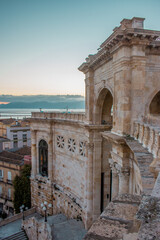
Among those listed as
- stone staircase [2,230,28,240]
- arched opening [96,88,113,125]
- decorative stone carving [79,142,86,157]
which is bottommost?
stone staircase [2,230,28,240]

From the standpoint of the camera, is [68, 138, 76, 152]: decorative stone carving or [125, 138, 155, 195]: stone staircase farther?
[68, 138, 76, 152]: decorative stone carving

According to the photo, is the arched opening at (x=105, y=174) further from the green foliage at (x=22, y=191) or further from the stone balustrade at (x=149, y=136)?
the green foliage at (x=22, y=191)

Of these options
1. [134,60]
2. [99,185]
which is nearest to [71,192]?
[99,185]

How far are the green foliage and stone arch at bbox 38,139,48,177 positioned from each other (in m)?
3.19

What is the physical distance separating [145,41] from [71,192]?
15.5 meters

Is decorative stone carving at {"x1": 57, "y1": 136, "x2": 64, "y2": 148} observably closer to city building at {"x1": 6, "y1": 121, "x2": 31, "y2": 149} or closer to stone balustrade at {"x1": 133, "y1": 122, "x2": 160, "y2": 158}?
stone balustrade at {"x1": 133, "y1": 122, "x2": 160, "y2": 158}

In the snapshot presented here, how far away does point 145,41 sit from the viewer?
8.40m

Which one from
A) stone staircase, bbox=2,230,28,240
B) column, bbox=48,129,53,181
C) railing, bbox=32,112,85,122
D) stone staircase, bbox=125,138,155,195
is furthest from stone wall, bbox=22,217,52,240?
stone staircase, bbox=125,138,155,195

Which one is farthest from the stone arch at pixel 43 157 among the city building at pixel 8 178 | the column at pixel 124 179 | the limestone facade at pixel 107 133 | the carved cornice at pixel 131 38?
the carved cornice at pixel 131 38

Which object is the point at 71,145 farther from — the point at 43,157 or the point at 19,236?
the point at 19,236

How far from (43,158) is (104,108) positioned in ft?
38.1

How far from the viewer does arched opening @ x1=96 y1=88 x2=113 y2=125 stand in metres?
13.5

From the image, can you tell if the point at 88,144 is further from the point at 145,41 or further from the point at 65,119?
the point at 145,41

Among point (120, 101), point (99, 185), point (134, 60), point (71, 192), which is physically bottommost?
point (71, 192)
